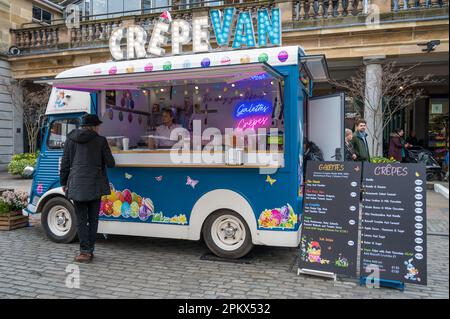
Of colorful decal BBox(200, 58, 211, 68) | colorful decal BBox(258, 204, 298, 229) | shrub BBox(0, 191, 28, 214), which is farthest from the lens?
shrub BBox(0, 191, 28, 214)

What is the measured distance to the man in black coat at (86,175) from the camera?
5293 millimetres

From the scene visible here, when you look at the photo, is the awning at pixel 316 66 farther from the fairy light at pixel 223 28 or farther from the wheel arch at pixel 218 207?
the wheel arch at pixel 218 207

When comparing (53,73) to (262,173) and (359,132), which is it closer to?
(359,132)

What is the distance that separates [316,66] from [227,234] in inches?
111

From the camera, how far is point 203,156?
547cm

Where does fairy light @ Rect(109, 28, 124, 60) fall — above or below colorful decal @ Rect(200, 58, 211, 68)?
above

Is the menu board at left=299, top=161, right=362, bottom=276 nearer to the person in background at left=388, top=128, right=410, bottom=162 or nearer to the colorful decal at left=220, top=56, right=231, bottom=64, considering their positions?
the colorful decal at left=220, top=56, right=231, bottom=64

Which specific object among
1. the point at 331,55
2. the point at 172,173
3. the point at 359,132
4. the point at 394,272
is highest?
the point at 331,55

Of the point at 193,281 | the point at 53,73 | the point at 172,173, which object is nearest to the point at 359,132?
the point at 172,173

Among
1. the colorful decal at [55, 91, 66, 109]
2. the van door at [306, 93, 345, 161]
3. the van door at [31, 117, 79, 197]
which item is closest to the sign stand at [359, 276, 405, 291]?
the van door at [306, 93, 345, 161]

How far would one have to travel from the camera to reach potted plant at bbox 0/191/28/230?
7.34 meters

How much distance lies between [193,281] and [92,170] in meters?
2.03

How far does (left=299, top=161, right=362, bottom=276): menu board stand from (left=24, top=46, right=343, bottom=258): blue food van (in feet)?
1.19
